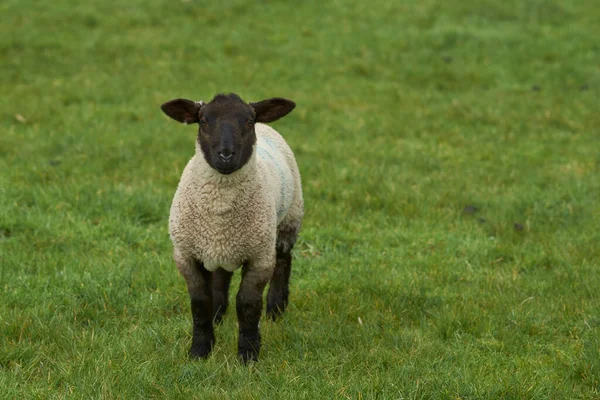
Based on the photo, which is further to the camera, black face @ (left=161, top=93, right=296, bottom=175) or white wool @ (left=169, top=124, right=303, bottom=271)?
white wool @ (left=169, top=124, right=303, bottom=271)

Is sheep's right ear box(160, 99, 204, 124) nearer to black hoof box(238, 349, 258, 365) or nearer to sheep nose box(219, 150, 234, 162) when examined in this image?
sheep nose box(219, 150, 234, 162)

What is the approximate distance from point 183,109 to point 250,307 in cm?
138

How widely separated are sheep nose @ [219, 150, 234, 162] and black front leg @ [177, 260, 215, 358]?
2.48ft

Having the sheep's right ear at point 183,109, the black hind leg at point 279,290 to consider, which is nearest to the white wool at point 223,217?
the sheep's right ear at point 183,109

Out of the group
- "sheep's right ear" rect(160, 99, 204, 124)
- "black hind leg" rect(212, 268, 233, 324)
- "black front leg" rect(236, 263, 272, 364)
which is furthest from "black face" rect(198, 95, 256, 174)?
"black hind leg" rect(212, 268, 233, 324)

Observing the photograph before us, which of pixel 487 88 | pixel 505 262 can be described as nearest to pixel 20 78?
pixel 487 88

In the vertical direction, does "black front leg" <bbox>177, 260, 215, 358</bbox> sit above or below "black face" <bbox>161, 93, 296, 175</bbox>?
below

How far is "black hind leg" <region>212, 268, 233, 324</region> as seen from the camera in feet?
19.0

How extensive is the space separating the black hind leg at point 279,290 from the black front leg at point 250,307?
74cm

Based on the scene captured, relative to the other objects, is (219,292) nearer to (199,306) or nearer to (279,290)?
(279,290)

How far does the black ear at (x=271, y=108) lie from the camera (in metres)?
5.38

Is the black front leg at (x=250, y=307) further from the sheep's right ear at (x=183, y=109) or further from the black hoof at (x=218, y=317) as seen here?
Answer: the sheep's right ear at (x=183, y=109)

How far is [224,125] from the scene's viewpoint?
16.2ft

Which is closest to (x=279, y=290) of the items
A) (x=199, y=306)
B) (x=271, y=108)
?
(x=199, y=306)
